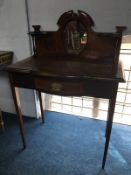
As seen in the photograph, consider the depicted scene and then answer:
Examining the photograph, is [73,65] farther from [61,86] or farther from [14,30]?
[14,30]

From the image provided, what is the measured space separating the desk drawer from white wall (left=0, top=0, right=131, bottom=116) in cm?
55

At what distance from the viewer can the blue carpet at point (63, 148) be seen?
1414 millimetres

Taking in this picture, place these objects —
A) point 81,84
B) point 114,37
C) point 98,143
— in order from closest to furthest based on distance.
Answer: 1. point 81,84
2. point 114,37
3. point 98,143

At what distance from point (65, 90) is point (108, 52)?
489 millimetres

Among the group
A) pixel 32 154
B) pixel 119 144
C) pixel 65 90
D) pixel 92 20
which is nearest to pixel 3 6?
pixel 92 20

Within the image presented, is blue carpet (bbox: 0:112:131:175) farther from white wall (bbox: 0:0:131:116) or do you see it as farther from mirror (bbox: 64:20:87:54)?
mirror (bbox: 64:20:87:54)

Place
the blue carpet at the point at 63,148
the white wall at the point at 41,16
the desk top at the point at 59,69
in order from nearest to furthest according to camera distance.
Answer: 1. the desk top at the point at 59,69
2. the white wall at the point at 41,16
3. the blue carpet at the point at 63,148

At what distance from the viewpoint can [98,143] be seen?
5.44 feet

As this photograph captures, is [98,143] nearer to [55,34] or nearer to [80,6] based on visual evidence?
[55,34]

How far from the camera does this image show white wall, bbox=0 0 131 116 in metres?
1.28

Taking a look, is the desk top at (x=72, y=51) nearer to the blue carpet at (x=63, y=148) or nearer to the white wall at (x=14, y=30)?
the white wall at (x=14, y=30)

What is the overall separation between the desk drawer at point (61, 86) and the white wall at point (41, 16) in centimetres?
55

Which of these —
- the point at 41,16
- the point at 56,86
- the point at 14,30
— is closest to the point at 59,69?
the point at 56,86

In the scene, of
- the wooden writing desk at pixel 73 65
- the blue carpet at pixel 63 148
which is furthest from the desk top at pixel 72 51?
the blue carpet at pixel 63 148
